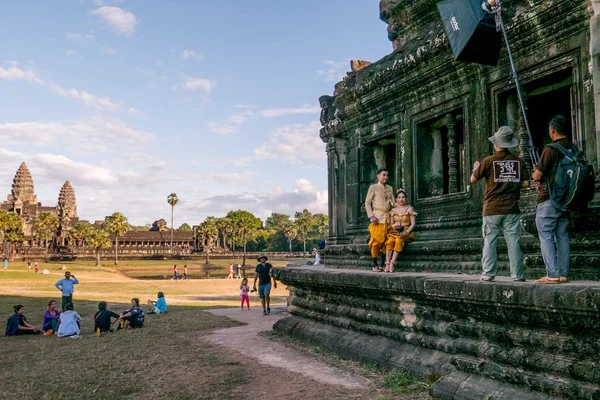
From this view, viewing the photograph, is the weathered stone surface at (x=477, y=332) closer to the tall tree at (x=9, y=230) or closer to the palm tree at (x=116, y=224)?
the tall tree at (x=9, y=230)

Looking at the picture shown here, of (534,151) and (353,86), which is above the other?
(353,86)

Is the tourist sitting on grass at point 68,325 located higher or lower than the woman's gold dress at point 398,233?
lower

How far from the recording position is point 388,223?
24.3 ft

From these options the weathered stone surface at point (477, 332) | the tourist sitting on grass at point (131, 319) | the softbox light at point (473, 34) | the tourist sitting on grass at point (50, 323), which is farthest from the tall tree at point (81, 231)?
the softbox light at point (473, 34)

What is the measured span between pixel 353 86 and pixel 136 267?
182 feet

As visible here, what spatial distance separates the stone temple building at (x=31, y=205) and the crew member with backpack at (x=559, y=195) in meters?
87.4

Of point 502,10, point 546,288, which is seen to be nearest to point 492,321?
point 546,288

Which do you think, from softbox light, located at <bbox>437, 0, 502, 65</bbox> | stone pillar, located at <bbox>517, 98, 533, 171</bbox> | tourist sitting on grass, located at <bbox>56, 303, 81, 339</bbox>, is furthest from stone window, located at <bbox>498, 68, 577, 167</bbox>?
tourist sitting on grass, located at <bbox>56, 303, 81, 339</bbox>

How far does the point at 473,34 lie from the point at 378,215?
273 centimetres

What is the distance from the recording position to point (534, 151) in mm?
5004

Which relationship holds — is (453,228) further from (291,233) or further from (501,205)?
(291,233)

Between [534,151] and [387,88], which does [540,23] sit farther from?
[387,88]

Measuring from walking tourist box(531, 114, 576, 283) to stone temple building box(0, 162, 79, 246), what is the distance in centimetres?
8742

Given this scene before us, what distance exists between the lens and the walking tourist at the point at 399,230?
7.20 meters
